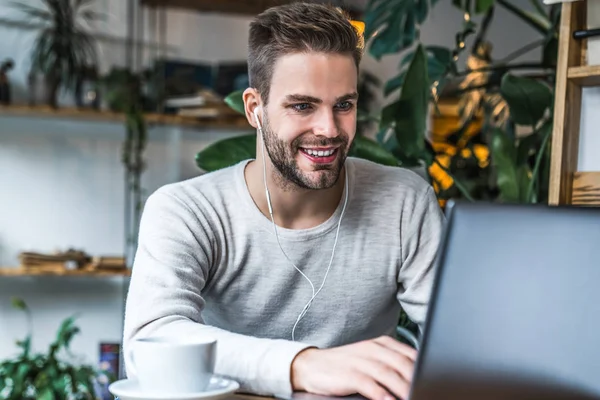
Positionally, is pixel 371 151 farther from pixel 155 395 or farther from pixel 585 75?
pixel 155 395

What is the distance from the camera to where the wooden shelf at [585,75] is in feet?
5.59

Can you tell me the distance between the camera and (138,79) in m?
4.25

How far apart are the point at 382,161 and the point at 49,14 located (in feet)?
8.86

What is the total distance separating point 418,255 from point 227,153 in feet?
2.15

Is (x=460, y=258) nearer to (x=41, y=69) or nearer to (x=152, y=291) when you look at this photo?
(x=152, y=291)

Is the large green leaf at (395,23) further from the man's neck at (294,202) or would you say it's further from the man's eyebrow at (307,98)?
the man's eyebrow at (307,98)

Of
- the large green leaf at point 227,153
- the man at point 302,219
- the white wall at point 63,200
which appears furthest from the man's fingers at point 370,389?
the white wall at point 63,200

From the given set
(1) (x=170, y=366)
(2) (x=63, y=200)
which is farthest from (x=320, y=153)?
(2) (x=63, y=200)

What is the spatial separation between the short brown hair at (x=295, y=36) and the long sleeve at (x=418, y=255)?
0.29 meters

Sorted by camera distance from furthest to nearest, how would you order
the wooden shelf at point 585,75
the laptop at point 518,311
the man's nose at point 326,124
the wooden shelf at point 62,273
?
the wooden shelf at point 62,273, the wooden shelf at point 585,75, the man's nose at point 326,124, the laptop at point 518,311

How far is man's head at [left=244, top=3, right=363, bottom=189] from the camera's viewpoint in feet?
4.34

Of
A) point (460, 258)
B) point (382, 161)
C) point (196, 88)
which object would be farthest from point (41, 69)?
point (460, 258)

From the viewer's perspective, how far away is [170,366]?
0.83 metres

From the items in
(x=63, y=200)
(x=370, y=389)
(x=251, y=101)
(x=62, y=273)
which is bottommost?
(x=62, y=273)
